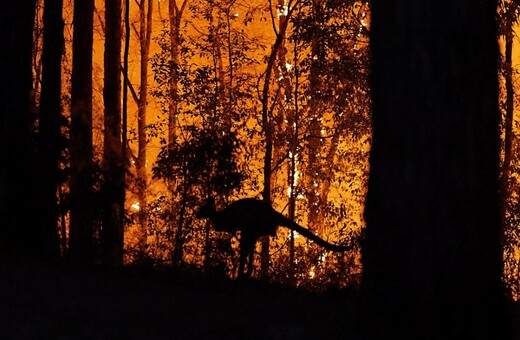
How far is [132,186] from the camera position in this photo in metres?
9.97

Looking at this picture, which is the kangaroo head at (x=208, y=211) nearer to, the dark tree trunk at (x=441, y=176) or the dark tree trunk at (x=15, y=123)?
the dark tree trunk at (x=15, y=123)

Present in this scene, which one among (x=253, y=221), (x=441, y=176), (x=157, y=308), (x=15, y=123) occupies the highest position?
(x=15, y=123)

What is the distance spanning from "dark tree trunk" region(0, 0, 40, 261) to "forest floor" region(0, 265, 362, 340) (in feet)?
Answer: 2.65

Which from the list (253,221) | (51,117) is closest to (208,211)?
(253,221)

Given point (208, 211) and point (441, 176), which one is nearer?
point (441, 176)

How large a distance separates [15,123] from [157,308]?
287 cm

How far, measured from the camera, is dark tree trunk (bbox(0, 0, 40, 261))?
777 centimetres

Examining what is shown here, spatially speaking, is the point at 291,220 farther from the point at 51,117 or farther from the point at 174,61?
the point at 174,61

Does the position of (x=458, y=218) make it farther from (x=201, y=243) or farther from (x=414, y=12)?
(x=201, y=243)

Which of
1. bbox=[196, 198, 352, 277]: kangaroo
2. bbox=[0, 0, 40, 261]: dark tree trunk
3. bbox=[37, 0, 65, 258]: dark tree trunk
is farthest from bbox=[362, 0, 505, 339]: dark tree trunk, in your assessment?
bbox=[37, 0, 65, 258]: dark tree trunk

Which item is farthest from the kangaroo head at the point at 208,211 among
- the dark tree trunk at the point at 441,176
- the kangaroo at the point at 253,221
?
the dark tree trunk at the point at 441,176

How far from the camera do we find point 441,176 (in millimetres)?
4914

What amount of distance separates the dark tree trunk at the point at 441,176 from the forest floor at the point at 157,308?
532mm

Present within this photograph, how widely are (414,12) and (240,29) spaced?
18.1 meters
